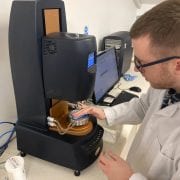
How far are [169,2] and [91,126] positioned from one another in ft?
1.94

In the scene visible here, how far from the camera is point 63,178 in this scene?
3.30ft

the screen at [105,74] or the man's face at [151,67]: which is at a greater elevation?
the man's face at [151,67]

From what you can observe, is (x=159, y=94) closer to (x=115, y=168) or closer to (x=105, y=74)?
(x=115, y=168)

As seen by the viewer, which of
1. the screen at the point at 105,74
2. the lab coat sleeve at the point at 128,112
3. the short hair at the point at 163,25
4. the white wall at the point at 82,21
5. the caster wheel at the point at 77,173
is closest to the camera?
the short hair at the point at 163,25

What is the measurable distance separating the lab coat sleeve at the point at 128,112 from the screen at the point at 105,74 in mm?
362

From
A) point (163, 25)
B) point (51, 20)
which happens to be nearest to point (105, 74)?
point (51, 20)

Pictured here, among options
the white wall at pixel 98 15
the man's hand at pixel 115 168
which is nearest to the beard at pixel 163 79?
the man's hand at pixel 115 168

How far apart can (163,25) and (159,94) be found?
373mm

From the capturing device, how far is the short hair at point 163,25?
0.76m

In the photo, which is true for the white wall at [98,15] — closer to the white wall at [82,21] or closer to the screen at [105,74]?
the white wall at [82,21]

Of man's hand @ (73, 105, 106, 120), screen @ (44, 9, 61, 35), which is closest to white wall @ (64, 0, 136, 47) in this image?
screen @ (44, 9, 61, 35)

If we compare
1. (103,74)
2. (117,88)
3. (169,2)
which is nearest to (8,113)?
(103,74)

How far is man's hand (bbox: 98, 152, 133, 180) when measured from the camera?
901 millimetres

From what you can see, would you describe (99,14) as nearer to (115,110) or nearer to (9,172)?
(115,110)
